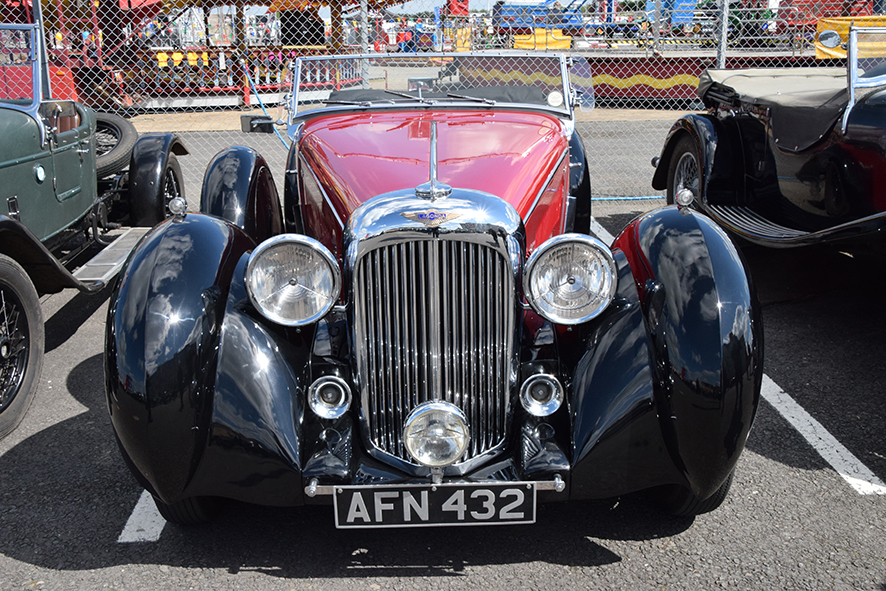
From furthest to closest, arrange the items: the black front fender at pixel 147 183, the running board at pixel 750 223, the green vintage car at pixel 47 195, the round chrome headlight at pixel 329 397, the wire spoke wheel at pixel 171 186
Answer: the wire spoke wheel at pixel 171 186
the black front fender at pixel 147 183
the running board at pixel 750 223
the green vintage car at pixel 47 195
the round chrome headlight at pixel 329 397

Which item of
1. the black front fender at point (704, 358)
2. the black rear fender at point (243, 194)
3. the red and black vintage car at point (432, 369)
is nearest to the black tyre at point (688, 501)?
the red and black vintage car at point (432, 369)

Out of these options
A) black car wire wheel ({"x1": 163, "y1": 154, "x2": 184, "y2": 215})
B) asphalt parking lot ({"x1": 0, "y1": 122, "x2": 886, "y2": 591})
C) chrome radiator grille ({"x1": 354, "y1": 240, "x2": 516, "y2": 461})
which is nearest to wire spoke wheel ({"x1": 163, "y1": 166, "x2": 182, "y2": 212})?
black car wire wheel ({"x1": 163, "y1": 154, "x2": 184, "y2": 215})

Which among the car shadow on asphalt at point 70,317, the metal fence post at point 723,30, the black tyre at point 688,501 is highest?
the metal fence post at point 723,30

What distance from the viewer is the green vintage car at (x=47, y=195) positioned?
3.42 meters

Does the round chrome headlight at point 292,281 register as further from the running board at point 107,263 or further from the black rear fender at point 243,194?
the running board at point 107,263

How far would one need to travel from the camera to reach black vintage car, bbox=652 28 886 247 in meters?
4.12

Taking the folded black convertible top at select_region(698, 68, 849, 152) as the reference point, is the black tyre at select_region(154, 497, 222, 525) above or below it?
below

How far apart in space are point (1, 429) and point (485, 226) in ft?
7.83

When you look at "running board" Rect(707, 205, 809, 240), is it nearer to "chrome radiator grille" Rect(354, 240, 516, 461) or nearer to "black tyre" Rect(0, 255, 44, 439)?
"chrome radiator grille" Rect(354, 240, 516, 461)

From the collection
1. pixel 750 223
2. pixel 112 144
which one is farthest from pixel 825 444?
pixel 112 144

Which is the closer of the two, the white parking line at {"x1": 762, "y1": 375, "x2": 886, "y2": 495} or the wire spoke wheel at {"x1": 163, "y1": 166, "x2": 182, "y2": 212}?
the white parking line at {"x1": 762, "y1": 375, "x2": 886, "y2": 495}

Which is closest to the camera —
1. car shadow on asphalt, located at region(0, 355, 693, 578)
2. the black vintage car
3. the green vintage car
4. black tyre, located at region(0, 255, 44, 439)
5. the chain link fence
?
car shadow on asphalt, located at region(0, 355, 693, 578)

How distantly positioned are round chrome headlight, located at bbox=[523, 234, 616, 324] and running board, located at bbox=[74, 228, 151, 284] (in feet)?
9.18

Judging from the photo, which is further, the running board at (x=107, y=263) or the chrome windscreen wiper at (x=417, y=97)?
the running board at (x=107, y=263)
